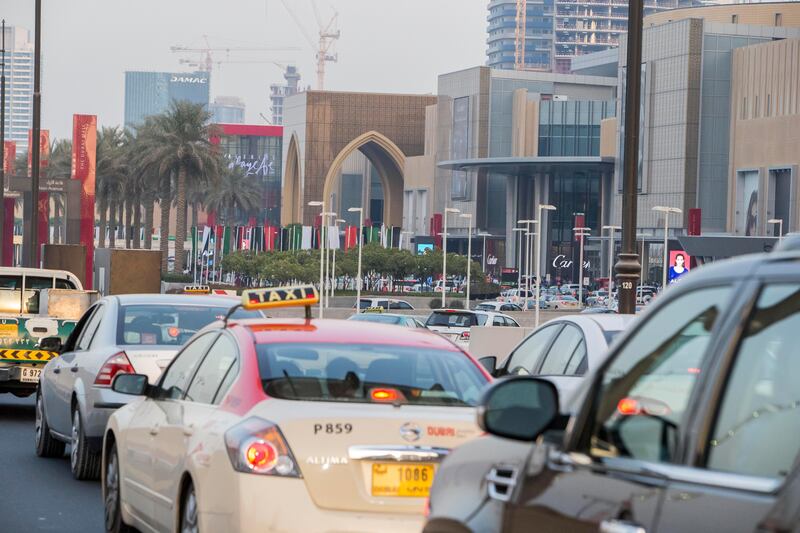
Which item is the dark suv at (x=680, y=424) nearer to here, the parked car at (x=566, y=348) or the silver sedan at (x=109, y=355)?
the parked car at (x=566, y=348)

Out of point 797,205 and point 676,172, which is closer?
point 797,205

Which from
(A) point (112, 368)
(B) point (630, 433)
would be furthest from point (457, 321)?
(B) point (630, 433)

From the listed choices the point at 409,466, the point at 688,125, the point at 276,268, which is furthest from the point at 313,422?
the point at 688,125

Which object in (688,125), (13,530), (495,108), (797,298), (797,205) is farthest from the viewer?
(495,108)

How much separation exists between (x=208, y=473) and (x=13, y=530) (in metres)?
3.45

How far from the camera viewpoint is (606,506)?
3.55 metres

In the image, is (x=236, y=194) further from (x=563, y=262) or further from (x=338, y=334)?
(x=338, y=334)

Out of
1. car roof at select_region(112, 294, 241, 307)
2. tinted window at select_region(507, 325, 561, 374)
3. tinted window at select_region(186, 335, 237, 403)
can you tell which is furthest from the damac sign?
tinted window at select_region(186, 335, 237, 403)

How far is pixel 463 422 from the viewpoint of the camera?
22.2 feet

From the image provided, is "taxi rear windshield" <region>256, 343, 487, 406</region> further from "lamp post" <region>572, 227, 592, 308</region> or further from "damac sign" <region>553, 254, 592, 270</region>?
"damac sign" <region>553, 254, 592, 270</region>

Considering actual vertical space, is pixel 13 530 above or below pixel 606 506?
below

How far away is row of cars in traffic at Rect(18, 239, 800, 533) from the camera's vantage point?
3357 millimetres

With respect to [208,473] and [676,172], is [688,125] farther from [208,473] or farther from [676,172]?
[208,473]

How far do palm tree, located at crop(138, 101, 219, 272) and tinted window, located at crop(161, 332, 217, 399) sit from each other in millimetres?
69193
